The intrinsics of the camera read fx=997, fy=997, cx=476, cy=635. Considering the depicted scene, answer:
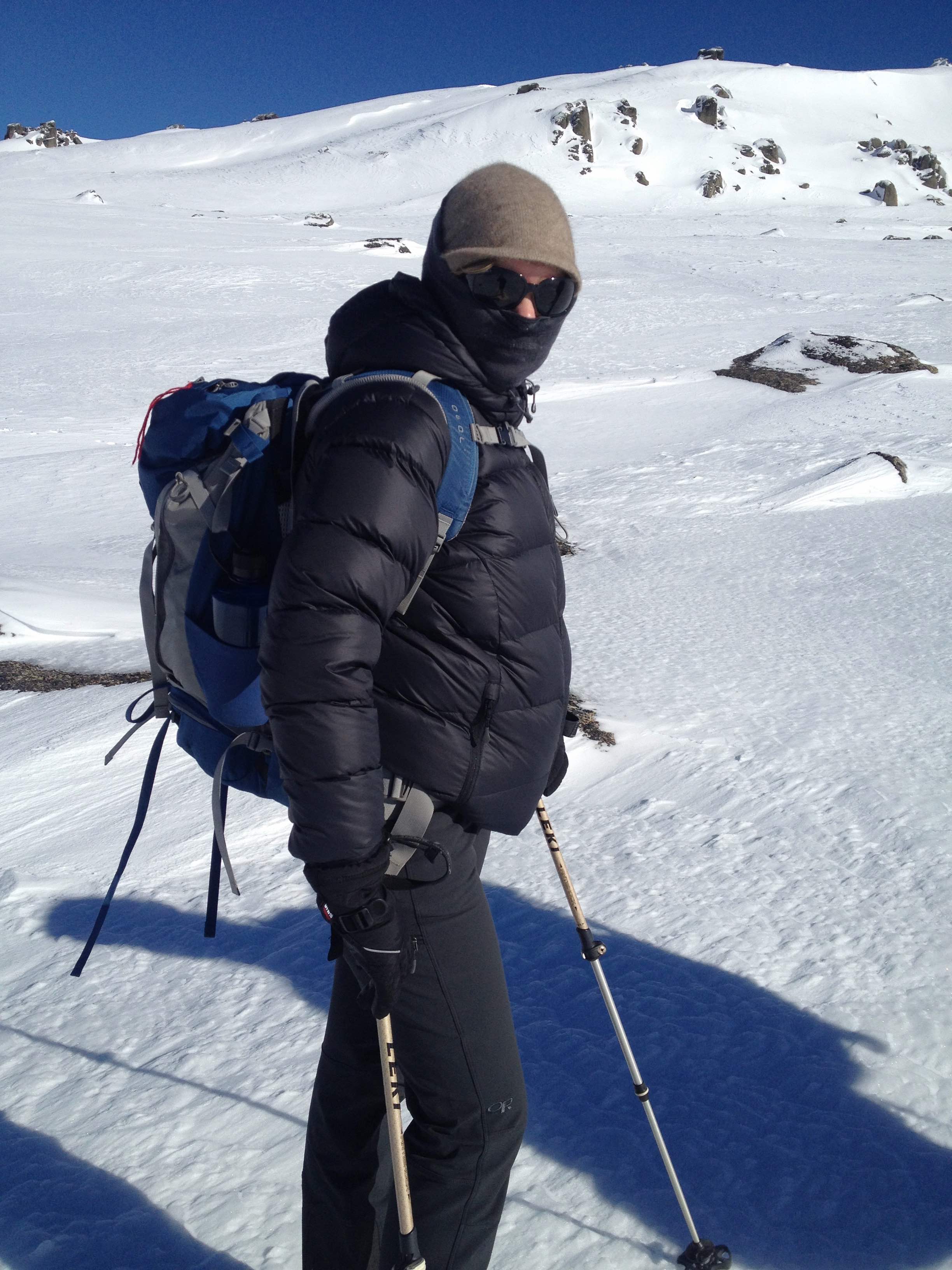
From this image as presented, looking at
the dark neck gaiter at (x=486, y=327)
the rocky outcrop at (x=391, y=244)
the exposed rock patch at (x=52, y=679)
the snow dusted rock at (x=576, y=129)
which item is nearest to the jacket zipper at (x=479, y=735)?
the dark neck gaiter at (x=486, y=327)

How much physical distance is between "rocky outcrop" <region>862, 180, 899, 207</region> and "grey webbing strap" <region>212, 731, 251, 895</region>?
175ft

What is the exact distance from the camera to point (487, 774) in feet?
4.70

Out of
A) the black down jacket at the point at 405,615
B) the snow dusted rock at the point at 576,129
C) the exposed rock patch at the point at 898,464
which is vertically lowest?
the exposed rock patch at the point at 898,464

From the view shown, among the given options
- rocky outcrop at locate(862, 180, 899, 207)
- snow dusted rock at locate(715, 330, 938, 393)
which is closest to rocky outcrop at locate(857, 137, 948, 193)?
rocky outcrop at locate(862, 180, 899, 207)

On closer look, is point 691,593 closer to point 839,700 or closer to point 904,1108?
point 839,700

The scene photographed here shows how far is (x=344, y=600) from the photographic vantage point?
125 cm

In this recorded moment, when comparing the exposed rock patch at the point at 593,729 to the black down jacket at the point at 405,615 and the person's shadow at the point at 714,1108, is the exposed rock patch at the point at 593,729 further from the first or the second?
the black down jacket at the point at 405,615

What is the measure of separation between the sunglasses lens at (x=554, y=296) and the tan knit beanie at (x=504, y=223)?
0.03 m

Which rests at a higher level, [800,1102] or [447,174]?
[447,174]

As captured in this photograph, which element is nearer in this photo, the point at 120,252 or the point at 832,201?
the point at 120,252

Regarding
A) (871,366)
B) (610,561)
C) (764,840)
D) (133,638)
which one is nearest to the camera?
(764,840)

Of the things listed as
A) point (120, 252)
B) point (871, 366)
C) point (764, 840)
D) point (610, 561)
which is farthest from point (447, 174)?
point (764, 840)

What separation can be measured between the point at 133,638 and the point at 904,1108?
4006 millimetres

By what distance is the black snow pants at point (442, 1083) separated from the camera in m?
1.38
